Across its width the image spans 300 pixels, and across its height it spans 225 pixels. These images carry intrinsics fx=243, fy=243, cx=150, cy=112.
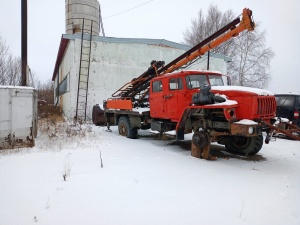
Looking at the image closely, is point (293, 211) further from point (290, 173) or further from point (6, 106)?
point (6, 106)

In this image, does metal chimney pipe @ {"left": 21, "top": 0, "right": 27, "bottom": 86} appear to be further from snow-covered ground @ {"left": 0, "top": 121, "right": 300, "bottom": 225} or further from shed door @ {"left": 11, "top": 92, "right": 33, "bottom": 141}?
snow-covered ground @ {"left": 0, "top": 121, "right": 300, "bottom": 225}

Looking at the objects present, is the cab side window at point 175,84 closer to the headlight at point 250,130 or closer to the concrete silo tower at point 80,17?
the headlight at point 250,130

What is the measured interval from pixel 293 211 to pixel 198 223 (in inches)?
58.6

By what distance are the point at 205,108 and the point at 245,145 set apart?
1.83 m

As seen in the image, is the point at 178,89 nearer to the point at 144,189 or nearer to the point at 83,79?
the point at 144,189

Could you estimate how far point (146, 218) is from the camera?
10.4ft

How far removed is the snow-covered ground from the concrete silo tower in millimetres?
11929

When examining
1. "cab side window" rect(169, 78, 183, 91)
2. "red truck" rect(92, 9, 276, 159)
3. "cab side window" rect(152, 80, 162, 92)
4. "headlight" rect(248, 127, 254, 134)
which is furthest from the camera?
"cab side window" rect(152, 80, 162, 92)

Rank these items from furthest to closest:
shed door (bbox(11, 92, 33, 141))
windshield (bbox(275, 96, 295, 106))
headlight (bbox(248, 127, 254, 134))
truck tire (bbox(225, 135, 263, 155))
→ windshield (bbox(275, 96, 295, 106)) → shed door (bbox(11, 92, 33, 141)) → truck tire (bbox(225, 135, 263, 155)) → headlight (bbox(248, 127, 254, 134))

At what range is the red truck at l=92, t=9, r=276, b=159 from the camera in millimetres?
5559

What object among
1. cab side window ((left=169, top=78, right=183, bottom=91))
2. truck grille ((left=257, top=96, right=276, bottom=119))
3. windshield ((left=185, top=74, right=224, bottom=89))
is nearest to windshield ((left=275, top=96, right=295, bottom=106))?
windshield ((left=185, top=74, right=224, bottom=89))

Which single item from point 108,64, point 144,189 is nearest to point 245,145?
point 144,189

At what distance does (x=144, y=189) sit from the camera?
13.5ft

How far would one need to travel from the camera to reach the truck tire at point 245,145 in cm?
673
